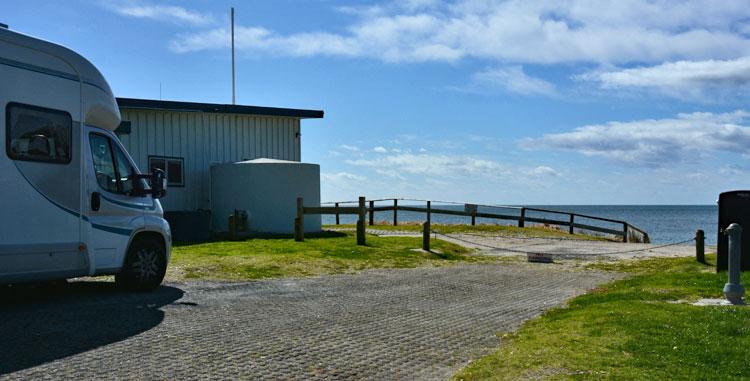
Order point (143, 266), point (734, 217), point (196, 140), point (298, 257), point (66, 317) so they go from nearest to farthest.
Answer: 1. point (66, 317)
2. point (143, 266)
3. point (734, 217)
4. point (298, 257)
5. point (196, 140)

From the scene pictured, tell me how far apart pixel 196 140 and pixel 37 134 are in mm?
14404

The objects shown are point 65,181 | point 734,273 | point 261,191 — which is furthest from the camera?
point 261,191

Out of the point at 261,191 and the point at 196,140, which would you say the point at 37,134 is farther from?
the point at 196,140

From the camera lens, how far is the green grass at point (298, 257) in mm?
14266

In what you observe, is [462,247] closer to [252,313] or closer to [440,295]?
[440,295]

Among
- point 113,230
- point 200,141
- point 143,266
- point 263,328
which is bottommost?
point 263,328

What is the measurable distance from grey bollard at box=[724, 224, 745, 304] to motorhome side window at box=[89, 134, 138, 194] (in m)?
8.24

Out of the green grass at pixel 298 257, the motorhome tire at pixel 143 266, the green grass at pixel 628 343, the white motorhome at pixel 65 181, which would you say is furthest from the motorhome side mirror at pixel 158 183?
the green grass at pixel 628 343

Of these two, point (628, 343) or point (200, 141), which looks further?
point (200, 141)

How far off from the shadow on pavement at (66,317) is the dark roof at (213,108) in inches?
410

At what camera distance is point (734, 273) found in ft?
32.3

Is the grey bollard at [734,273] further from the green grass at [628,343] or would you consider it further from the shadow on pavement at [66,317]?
the shadow on pavement at [66,317]

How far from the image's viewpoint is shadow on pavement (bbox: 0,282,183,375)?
6887mm

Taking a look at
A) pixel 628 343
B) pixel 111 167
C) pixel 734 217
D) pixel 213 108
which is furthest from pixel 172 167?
pixel 628 343
